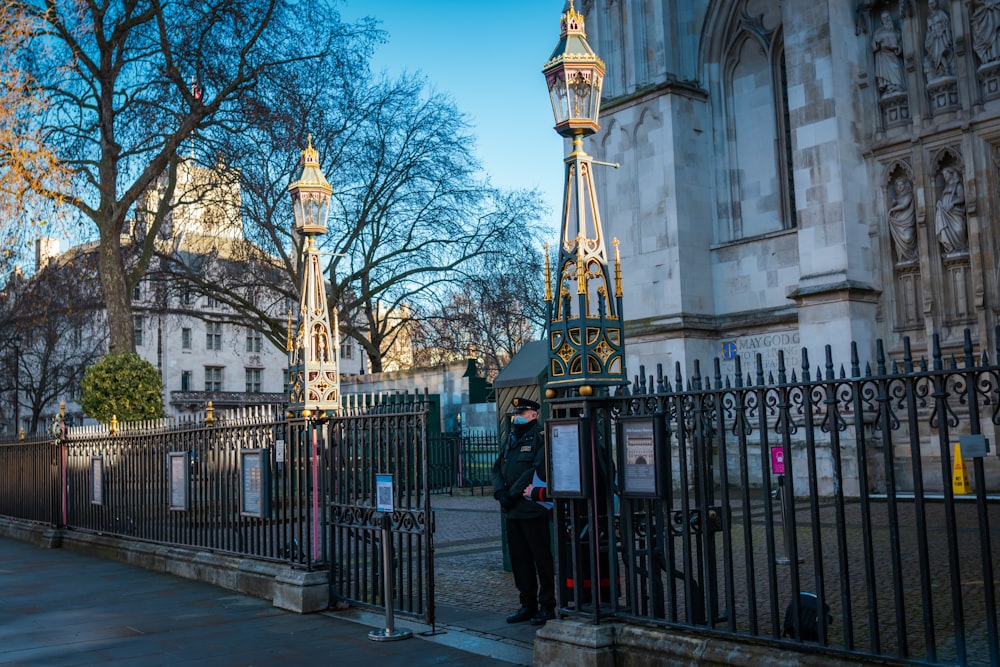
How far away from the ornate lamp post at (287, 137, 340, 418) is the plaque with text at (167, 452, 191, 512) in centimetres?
232

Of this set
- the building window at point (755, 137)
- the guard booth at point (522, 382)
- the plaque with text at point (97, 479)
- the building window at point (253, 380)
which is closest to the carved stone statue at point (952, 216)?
the building window at point (755, 137)

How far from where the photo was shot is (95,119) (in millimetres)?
22469

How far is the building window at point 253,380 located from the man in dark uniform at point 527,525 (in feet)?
247

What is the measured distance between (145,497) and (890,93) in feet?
48.3

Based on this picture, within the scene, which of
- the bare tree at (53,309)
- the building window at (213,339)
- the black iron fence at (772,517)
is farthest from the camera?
the building window at (213,339)

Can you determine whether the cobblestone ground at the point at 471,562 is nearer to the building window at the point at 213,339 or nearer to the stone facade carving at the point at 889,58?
the stone facade carving at the point at 889,58

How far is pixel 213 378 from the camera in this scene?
78.6 meters

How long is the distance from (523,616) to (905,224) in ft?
40.3

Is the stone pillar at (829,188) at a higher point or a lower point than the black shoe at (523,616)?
higher

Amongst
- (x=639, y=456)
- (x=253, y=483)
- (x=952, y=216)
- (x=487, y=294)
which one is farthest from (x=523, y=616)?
(x=487, y=294)

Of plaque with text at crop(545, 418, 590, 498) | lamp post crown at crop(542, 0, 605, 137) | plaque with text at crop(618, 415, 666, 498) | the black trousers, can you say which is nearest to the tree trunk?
the black trousers

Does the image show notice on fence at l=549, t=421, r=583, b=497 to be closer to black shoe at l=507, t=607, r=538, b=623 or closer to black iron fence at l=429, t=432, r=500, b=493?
black shoe at l=507, t=607, r=538, b=623

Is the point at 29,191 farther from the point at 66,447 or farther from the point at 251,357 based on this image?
the point at 251,357

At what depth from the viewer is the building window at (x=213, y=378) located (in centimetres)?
7794
